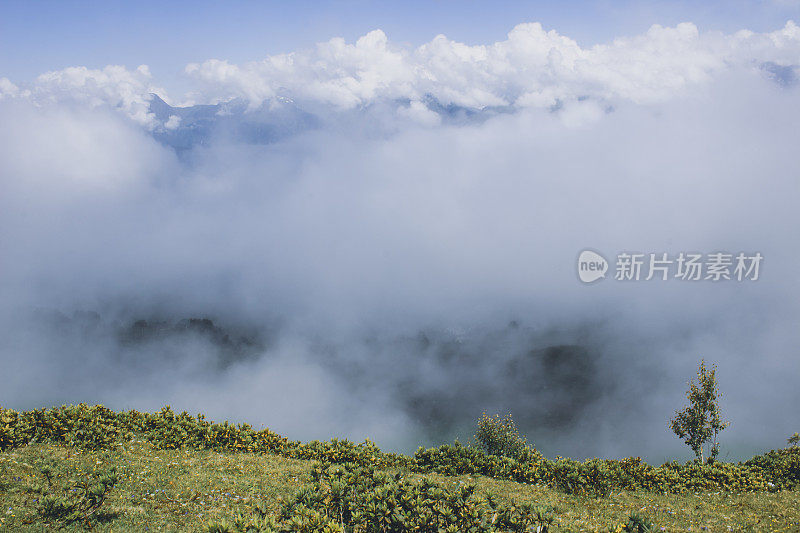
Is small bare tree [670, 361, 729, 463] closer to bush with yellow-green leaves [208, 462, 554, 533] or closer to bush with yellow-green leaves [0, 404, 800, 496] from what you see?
bush with yellow-green leaves [0, 404, 800, 496]

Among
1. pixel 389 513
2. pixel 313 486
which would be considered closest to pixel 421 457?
pixel 313 486

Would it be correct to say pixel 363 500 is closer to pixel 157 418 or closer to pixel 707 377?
pixel 157 418

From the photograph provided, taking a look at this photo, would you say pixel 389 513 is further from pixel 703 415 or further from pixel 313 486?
pixel 703 415

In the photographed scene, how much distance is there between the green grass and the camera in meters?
16.0

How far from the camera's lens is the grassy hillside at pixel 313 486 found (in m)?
12.6

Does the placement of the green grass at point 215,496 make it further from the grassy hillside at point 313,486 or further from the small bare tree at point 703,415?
the small bare tree at point 703,415

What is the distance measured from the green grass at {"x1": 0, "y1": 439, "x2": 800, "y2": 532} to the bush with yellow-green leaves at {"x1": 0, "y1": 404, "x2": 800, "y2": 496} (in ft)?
2.09

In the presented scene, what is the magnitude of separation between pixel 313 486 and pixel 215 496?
6971mm

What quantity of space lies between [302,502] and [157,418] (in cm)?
1628

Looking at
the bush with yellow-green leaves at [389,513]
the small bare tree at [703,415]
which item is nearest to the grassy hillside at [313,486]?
the bush with yellow-green leaves at [389,513]

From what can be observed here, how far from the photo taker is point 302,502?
12.9m

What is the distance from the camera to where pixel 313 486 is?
13.5m

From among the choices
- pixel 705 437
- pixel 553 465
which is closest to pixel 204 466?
pixel 553 465

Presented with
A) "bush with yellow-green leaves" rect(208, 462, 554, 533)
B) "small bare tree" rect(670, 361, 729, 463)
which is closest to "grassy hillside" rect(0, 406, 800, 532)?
"bush with yellow-green leaves" rect(208, 462, 554, 533)
